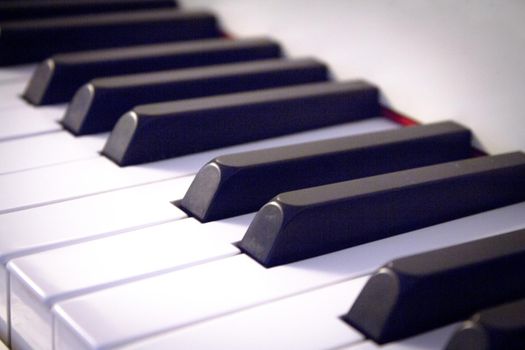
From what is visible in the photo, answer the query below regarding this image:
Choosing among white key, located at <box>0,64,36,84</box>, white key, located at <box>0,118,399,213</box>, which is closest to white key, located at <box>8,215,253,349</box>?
white key, located at <box>0,118,399,213</box>

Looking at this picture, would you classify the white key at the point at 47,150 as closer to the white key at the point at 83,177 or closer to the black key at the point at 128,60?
the white key at the point at 83,177

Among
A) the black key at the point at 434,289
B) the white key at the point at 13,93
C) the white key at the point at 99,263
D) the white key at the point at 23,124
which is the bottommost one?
the white key at the point at 99,263

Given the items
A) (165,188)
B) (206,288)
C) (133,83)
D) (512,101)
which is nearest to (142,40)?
(133,83)

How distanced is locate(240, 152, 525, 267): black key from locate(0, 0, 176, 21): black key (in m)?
0.91

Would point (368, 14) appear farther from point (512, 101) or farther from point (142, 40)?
point (142, 40)

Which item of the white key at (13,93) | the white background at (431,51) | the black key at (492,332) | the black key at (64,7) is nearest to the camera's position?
the black key at (492,332)

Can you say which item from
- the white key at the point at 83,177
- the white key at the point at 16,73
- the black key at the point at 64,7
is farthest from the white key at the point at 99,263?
the black key at the point at 64,7

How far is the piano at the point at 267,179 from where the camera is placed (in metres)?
0.92

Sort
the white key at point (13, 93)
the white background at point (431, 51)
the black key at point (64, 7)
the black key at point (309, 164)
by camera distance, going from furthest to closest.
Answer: the black key at point (64, 7)
the white key at point (13, 93)
the white background at point (431, 51)
the black key at point (309, 164)

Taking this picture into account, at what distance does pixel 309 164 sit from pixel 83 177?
295 mm

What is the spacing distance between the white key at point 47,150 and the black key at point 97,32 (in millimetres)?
348

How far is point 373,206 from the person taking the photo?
108 centimetres

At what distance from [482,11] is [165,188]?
19.3 inches

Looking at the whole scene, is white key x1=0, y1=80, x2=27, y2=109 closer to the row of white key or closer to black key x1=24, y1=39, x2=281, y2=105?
black key x1=24, y1=39, x2=281, y2=105
